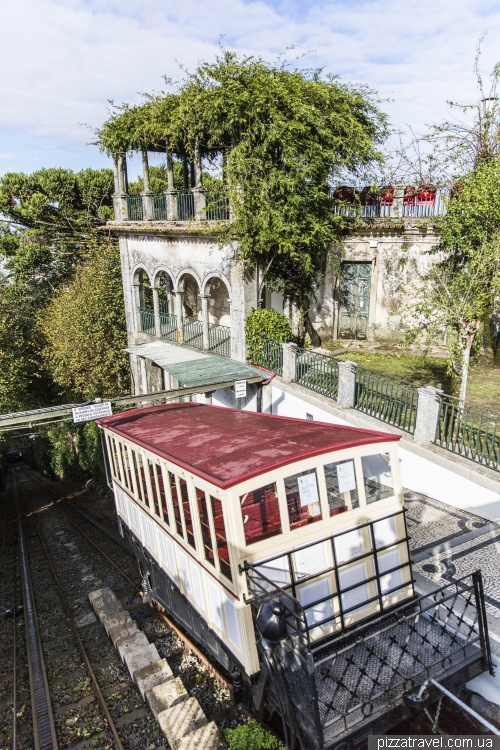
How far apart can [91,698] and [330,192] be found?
14594 mm

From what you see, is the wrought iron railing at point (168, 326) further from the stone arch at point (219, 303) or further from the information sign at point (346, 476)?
the information sign at point (346, 476)

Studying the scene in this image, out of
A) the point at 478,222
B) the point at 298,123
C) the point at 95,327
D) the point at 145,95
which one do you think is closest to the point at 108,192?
the point at 95,327

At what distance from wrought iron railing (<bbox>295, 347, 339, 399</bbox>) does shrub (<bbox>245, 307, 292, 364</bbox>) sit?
1301 millimetres

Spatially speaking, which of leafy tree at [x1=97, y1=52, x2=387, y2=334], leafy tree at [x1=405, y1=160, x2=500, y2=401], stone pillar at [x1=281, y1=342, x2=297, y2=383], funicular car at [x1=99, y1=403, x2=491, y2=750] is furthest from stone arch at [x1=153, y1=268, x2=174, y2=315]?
funicular car at [x1=99, y1=403, x2=491, y2=750]

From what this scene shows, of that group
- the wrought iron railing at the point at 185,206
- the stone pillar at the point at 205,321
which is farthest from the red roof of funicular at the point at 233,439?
the wrought iron railing at the point at 185,206

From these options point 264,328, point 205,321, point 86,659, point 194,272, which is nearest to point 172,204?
point 194,272

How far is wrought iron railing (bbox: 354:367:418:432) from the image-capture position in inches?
421

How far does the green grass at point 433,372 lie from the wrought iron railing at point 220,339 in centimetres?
396

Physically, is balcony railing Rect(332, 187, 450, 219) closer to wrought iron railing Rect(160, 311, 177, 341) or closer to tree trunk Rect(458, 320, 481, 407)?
tree trunk Rect(458, 320, 481, 407)

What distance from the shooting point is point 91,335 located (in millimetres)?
24109

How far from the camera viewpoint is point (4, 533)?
19344mm

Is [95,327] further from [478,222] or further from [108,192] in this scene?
[478,222]

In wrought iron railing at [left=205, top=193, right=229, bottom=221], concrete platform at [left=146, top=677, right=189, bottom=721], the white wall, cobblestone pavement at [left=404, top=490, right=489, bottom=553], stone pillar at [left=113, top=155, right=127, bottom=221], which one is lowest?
concrete platform at [left=146, top=677, right=189, bottom=721]

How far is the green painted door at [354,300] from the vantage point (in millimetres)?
17844
